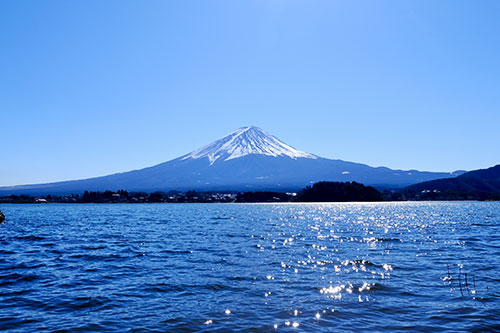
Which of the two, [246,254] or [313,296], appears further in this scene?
[246,254]

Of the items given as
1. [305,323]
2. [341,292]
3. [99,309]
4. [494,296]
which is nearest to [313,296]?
[341,292]

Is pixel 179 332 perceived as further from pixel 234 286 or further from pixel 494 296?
pixel 494 296

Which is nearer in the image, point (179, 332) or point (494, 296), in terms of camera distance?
point (179, 332)

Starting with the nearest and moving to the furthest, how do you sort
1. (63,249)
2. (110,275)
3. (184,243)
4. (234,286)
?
(234,286) < (110,275) < (63,249) < (184,243)

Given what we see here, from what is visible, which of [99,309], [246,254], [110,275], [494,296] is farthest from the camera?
[246,254]

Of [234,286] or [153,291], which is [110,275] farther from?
[234,286]

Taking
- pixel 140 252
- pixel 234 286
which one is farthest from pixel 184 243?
pixel 234 286

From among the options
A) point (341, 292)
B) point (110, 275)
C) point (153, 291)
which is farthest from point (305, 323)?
point (110, 275)

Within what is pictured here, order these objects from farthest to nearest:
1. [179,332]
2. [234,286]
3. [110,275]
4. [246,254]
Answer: [246,254], [110,275], [234,286], [179,332]

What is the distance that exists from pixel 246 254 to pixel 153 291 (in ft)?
41.0

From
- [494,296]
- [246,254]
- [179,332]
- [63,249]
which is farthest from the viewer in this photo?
[63,249]

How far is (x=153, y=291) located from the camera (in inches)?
698

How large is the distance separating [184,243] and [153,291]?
1928cm

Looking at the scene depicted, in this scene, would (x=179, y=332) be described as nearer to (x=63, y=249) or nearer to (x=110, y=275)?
(x=110, y=275)
